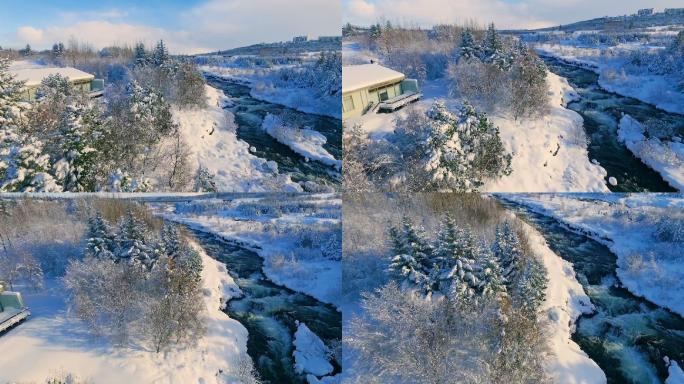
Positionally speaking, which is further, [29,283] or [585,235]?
[585,235]

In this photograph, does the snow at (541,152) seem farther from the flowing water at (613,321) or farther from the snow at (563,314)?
the snow at (563,314)

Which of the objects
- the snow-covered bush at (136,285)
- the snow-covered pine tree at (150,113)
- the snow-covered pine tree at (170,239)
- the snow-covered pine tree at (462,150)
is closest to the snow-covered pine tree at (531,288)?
the snow-covered pine tree at (462,150)

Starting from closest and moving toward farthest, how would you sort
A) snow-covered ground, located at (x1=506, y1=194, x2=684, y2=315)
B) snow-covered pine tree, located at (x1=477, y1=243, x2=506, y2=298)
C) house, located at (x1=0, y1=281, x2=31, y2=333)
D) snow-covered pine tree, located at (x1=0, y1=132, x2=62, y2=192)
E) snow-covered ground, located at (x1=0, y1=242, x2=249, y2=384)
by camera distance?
1. snow-covered ground, located at (x1=0, y1=242, x2=249, y2=384)
2. house, located at (x1=0, y1=281, x2=31, y2=333)
3. snow-covered pine tree, located at (x1=0, y1=132, x2=62, y2=192)
4. snow-covered pine tree, located at (x1=477, y1=243, x2=506, y2=298)
5. snow-covered ground, located at (x1=506, y1=194, x2=684, y2=315)

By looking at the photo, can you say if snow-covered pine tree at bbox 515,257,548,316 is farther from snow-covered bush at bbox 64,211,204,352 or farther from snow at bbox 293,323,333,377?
snow-covered bush at bbox 64,211,204,352

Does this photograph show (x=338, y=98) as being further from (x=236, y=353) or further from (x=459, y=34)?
(x=236, y=353)

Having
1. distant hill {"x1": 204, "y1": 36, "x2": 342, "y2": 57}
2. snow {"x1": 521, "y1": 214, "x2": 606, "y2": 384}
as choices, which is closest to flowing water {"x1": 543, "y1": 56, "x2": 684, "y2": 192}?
snow {"x1": 521, "y1": 214, "x2": 606, "y2": 384}

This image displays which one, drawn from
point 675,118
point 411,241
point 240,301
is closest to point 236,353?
point 240,301
